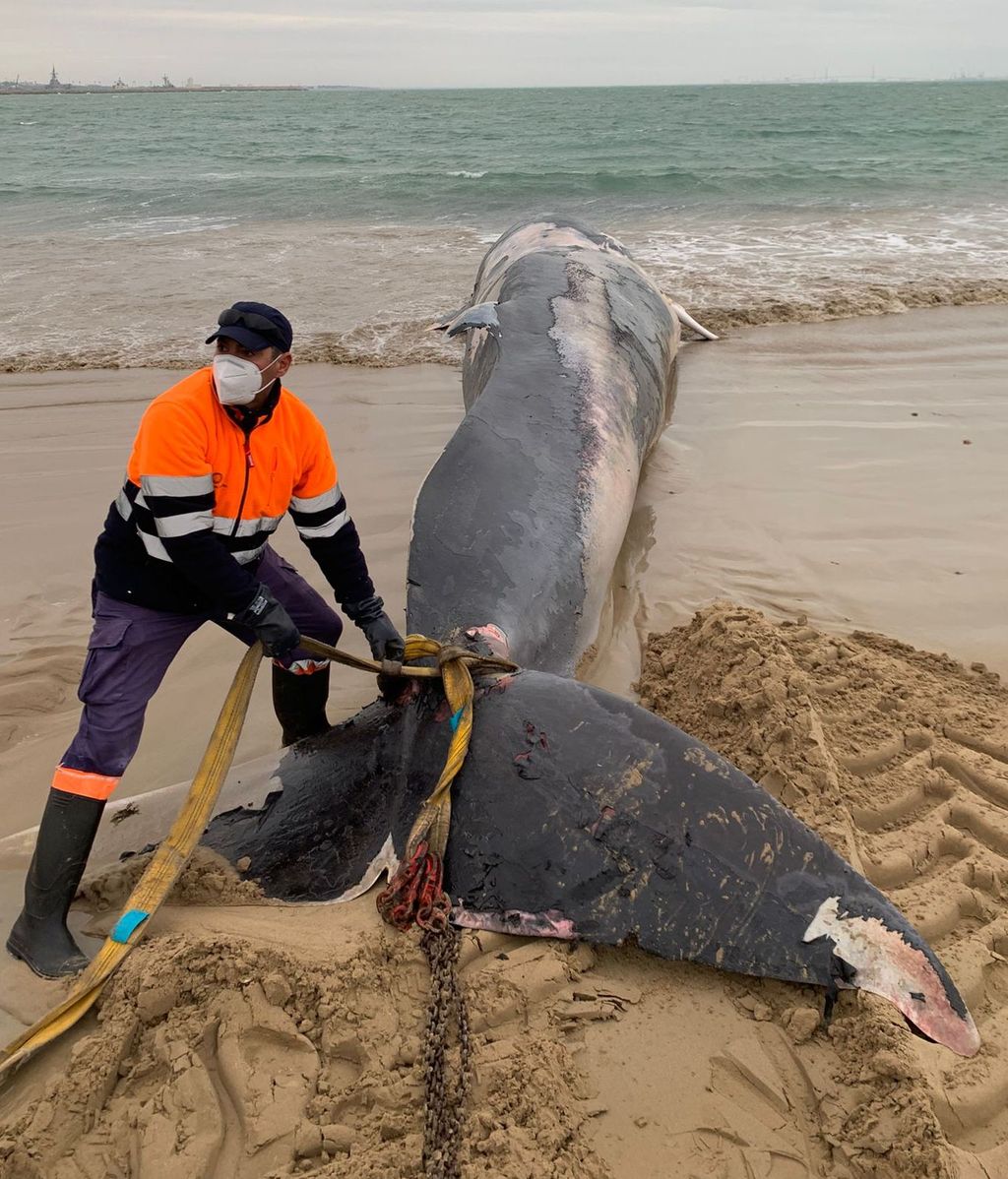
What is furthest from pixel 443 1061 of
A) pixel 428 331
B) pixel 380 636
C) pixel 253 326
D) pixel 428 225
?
pixel 428 225

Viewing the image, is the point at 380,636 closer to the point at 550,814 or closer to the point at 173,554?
the point at 173,554

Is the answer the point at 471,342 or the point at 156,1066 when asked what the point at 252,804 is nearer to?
the point at 156,1066

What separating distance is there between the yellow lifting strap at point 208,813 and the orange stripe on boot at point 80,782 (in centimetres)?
26

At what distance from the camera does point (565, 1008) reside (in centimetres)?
234

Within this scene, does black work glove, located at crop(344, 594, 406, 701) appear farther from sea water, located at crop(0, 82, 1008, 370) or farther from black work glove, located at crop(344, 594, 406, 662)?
sea water, located at crop(0, 82, 1008, 370)

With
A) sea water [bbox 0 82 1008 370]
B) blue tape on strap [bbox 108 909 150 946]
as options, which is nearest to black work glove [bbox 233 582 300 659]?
blue tape on strap [bbox 108 909 150 946]

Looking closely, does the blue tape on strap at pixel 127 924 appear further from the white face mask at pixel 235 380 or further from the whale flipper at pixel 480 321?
the whale flipper at pixel 480 321

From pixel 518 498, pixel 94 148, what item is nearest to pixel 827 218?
pixel 518 498

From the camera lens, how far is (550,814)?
2.52 metres

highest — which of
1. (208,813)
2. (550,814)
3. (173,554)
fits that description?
(173,554)

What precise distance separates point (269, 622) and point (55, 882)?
947 mm

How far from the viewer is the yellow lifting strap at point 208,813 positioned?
232 centimetres

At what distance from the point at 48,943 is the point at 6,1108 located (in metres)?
0.58

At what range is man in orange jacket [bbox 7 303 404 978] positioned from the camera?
8.70 feet
